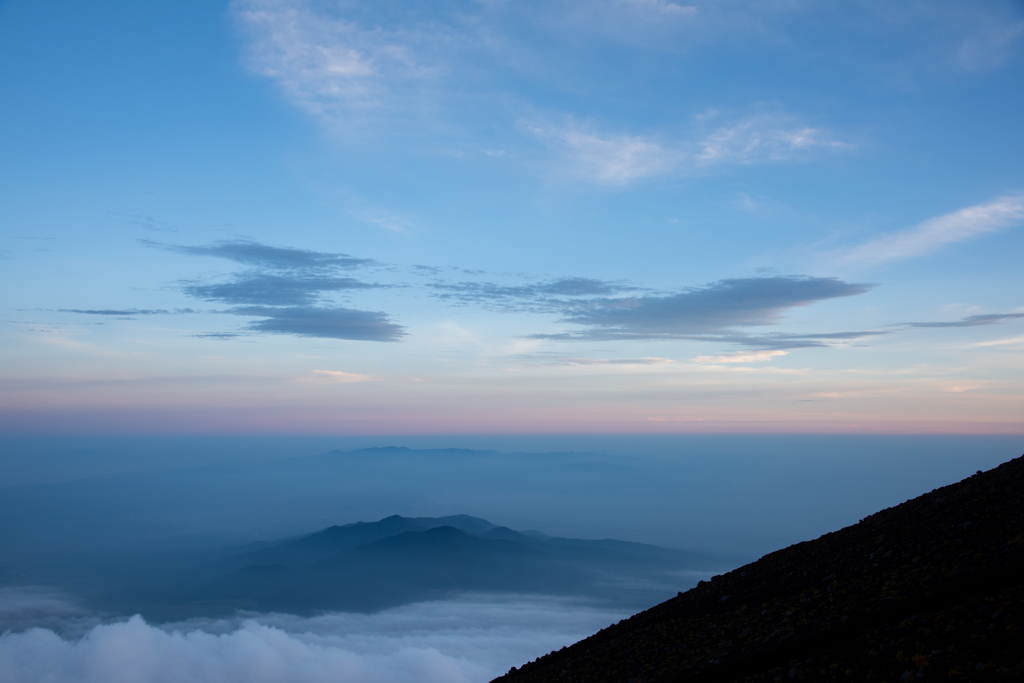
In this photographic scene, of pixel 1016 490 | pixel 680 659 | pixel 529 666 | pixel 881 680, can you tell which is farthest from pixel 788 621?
pixel 529 666

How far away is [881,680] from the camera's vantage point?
13.4 metres

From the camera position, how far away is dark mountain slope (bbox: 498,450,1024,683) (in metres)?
13.9

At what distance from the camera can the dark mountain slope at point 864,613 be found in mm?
13852

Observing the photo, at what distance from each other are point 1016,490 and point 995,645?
16.8 metres

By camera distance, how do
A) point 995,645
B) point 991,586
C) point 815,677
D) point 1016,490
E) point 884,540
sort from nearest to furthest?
point 995,645
point 815,677
point 991,586
point 1016,490
point 884,540

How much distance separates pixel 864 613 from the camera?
19.0m

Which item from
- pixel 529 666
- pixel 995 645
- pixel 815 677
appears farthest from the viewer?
pixel 529 666

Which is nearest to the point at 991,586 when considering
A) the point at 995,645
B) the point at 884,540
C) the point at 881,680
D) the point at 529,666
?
the point at 995,645

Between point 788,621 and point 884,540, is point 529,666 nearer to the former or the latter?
point 788,621

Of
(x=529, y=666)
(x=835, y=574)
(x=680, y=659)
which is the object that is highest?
(x=835, y=574)

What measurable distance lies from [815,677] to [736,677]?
4021 mm

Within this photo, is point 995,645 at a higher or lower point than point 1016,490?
lower

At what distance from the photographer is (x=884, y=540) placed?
2678 centimetres

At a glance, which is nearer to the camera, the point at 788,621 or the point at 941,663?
the point at 941,663
